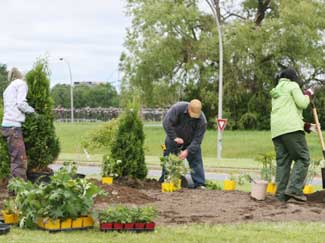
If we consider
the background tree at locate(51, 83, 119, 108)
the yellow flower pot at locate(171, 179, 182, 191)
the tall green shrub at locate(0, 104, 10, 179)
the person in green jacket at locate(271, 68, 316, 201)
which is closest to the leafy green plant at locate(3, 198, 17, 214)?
the tall green shrub at locate(0, 104, 10, 179)

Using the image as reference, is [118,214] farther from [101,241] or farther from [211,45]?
[211,45]

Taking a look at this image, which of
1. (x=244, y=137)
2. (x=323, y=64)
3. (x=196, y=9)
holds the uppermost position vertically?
(x=196, y=9)

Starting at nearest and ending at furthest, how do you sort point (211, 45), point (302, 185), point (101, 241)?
point (101, 241) < point (302, 185) < point (211, 45)

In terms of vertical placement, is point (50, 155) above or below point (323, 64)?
below

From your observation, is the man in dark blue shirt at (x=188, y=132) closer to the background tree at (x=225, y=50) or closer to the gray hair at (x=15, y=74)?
the gray hair at (x=15, y=74)

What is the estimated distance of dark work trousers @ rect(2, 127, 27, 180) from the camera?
1017 cm

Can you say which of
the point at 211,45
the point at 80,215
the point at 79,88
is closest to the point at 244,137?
the point at 211,45

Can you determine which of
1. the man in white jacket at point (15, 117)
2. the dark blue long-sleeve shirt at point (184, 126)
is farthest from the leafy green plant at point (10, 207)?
the dark blue long-sleeve shirt at point (184, 126)

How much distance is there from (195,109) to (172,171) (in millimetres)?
1120

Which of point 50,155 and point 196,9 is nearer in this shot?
point 50,155

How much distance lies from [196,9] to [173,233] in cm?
3727

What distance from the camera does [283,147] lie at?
998 cm

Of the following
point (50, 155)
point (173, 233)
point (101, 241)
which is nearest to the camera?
point (101, 241)

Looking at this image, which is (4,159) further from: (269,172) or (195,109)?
(269,172)
